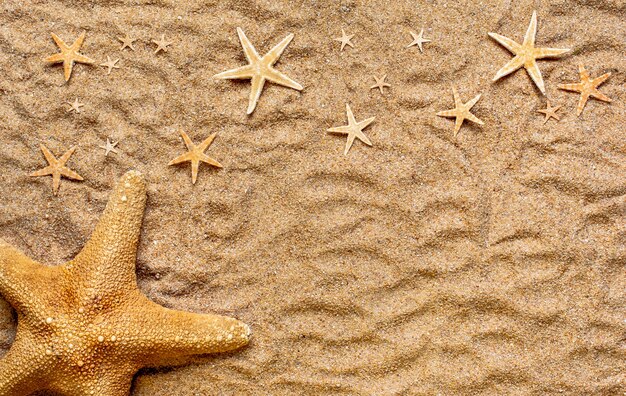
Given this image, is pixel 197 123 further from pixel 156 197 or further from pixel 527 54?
pixel 527 54

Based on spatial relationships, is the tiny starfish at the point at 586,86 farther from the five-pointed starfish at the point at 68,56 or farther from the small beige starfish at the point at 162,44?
the five-pointed starfish at the point at 68,56

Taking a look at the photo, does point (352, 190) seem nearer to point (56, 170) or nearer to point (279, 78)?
point (279, 78)

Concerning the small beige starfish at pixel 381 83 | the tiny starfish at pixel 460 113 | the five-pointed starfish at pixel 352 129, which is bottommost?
the five-pointed starfish at pixel 352 129

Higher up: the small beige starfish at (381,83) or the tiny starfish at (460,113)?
the small beige starfish at (381,83)

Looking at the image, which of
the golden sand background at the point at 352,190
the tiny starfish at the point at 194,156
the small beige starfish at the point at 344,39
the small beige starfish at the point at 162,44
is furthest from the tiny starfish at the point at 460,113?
the small beige starfish at the point at 162,44

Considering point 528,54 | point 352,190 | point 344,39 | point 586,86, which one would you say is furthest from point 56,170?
point 586,86

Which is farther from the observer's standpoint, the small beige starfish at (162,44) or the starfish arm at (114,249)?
the small beige starfish at (162,44)
